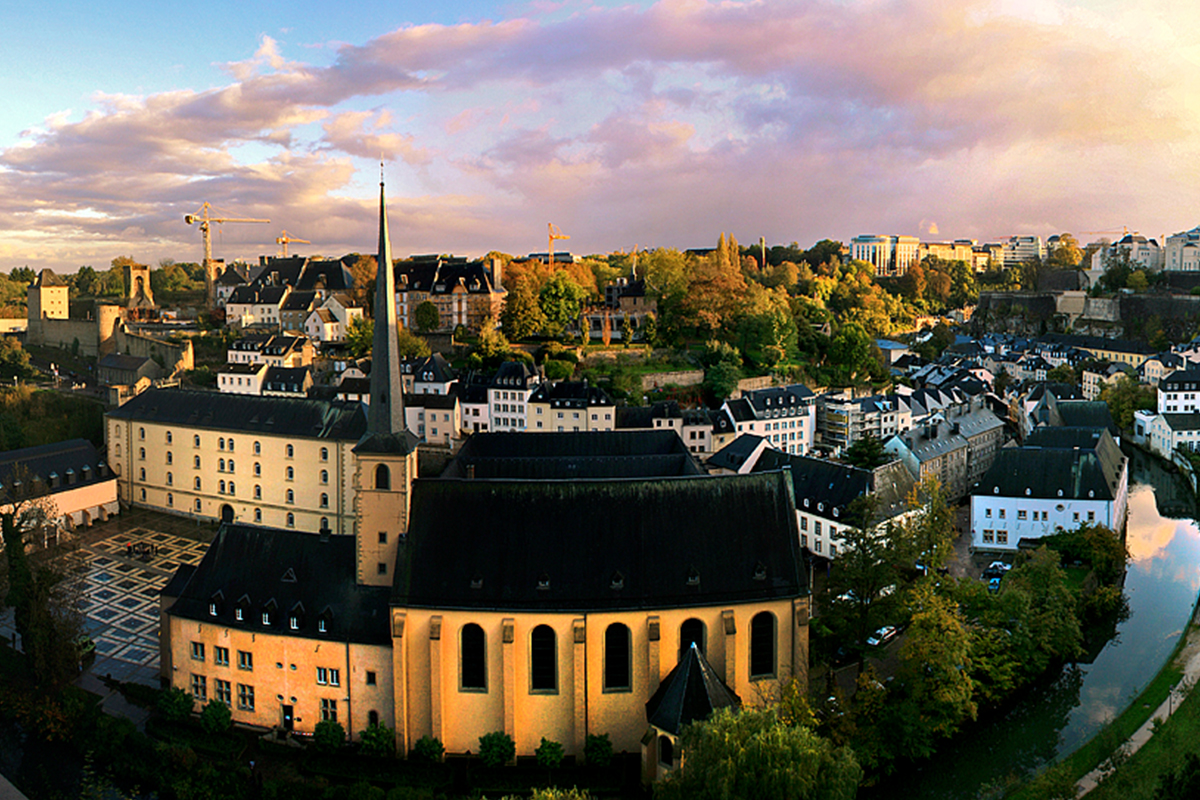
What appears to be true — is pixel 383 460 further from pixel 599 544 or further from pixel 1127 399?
pixel 1127 399

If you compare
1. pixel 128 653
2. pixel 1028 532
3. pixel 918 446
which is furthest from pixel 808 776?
pixel 918 446

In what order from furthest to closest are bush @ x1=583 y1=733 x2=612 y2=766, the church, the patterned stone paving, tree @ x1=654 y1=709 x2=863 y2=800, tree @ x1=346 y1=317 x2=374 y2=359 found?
tree @ x1=346 y1=317 x2=374 y2=359, the patterned stone paving, the church, bush @ x1=583 y1=733 x2=612 y2=766, tree @ x1=654 y1=709 x2=863 y2=800

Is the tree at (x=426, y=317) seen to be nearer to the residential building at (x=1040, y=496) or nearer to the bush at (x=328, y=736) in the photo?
the residential building at (x=1040, y=496)

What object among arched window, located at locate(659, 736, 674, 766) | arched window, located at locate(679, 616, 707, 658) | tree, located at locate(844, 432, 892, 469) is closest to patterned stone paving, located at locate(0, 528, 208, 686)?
arched window, located at locate(659, 736, 674, 766)

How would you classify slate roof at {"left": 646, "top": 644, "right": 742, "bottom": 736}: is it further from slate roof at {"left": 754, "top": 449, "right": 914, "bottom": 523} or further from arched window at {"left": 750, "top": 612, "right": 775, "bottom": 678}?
slate roof at {"left": 754, "top": 449, "right": 914, "bottom": 523}

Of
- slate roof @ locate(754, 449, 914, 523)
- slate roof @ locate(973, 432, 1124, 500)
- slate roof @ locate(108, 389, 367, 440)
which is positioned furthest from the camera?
slate roof @ locate(108, 389, 367, 440)

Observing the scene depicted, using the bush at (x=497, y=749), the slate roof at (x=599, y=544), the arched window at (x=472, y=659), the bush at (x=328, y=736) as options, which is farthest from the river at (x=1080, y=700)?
the bush at (x=328, y=736)

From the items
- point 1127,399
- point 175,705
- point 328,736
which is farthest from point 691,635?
point 1127,399

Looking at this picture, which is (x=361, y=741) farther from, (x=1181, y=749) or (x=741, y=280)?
(x=741, y=280)
